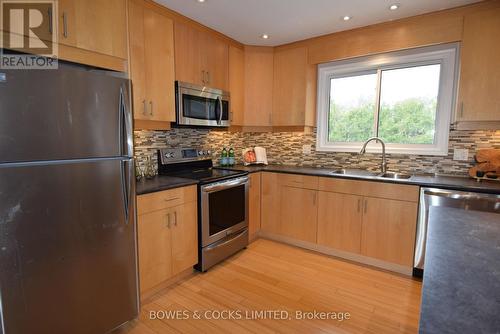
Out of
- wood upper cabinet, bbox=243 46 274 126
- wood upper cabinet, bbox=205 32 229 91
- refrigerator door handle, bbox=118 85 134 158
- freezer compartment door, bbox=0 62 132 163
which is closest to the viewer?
freezer compartment door, bbox=0 62 132 163

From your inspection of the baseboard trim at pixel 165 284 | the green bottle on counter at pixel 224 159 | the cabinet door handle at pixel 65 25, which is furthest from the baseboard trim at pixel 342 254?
the cabinet door handle at pixel 65 25

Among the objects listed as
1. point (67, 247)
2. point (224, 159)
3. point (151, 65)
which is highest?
point (151, 65)

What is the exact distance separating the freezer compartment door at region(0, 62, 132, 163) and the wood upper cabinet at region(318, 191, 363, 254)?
6.74ft

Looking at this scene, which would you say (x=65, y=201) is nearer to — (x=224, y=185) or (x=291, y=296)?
(x=224, y=185)

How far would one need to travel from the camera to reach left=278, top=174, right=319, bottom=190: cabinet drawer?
2.80 metres

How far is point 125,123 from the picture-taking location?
1.57 metres

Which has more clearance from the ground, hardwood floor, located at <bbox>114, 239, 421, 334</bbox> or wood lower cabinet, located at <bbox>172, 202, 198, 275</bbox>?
wood lower cabinet, located at <bbox>172, 202, 198, 275</bbox>

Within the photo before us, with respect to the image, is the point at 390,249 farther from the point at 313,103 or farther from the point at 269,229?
the point at 313,103

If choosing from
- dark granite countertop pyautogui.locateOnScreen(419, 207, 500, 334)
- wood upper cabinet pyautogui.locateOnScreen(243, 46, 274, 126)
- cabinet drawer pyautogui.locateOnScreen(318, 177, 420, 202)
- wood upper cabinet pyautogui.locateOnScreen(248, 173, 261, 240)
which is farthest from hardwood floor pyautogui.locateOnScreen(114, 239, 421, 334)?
wood upper cabinet pyautogui.locateOnScreen(243, 46, 274, 126)

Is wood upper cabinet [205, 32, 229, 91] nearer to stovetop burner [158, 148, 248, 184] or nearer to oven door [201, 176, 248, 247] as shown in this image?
stovetop burner [158, 148, 248, 184]

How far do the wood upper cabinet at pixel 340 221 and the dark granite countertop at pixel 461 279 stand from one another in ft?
4.89

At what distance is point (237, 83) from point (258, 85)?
11.8 inches

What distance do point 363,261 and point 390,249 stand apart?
309 millimetres

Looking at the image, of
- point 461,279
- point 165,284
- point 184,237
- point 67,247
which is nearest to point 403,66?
point 461,279
